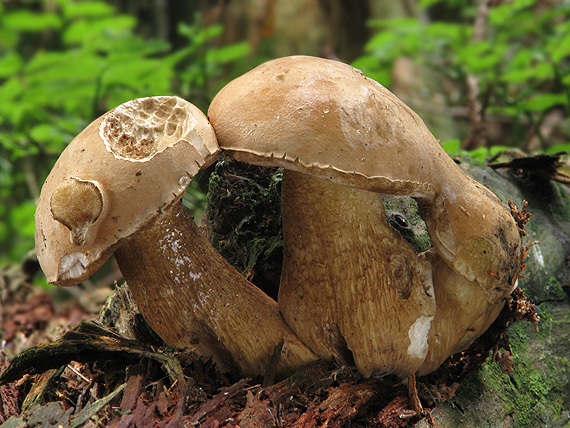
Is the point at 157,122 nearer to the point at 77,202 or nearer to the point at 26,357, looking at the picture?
the point at 77,202

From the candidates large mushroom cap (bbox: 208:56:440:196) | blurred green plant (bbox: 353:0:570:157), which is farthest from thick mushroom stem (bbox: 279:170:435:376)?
blurred green plant (bbox: 353:0:570:157)

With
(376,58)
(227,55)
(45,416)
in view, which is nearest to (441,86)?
(376,58)

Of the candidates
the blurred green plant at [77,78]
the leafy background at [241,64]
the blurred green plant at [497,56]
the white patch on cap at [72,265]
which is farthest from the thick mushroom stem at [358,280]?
the blurred green plant at [77,78]

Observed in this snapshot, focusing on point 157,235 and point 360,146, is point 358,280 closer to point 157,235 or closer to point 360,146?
point 360,146

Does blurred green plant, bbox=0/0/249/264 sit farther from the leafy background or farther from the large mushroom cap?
the large mushroom cap

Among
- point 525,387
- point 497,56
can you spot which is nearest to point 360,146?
point 525,387
